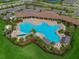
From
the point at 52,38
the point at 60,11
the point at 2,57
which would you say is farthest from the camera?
the point at 60,11

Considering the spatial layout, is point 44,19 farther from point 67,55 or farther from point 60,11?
point 67,55

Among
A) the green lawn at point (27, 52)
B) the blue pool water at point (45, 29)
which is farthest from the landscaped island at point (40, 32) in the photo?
the green lawn at point (27, 52)

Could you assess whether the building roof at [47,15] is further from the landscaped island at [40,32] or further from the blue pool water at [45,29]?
the blue pool water at [45,29]

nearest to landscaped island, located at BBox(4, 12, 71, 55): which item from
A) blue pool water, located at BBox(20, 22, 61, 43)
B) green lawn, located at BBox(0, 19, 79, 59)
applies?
blue pool water, located at BBox(20, 22, 61, 43)

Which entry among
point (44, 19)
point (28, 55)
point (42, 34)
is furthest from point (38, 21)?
point (28, 55)

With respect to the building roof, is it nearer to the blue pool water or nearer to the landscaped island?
the landscaped island

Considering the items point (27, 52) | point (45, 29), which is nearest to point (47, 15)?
point (45, 29)

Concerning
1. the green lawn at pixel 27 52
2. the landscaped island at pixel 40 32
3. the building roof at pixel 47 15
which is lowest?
the green lawn at pixel 27 52

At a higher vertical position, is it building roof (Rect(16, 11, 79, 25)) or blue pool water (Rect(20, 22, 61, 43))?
building roof (Rect(16, 11, 79, 25))
